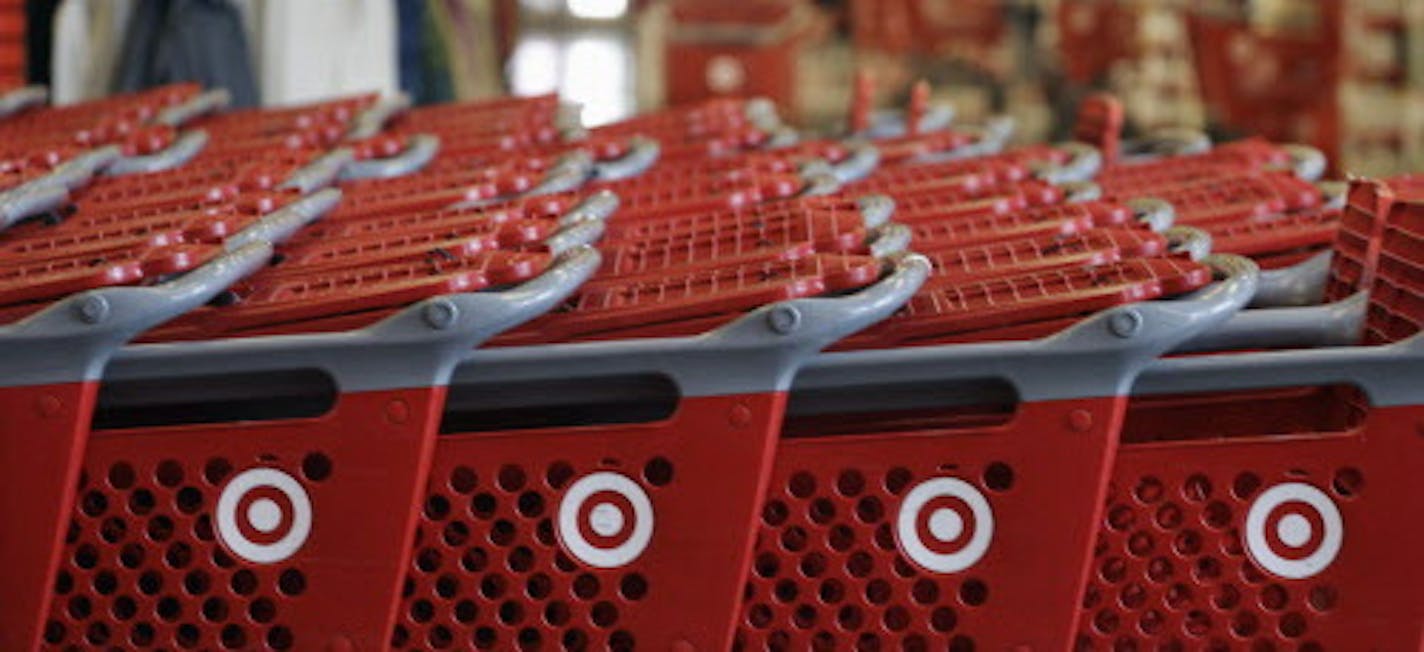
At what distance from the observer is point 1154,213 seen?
335 cm

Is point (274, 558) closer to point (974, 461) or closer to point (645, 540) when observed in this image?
point (645, 540)

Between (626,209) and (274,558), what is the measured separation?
1.11 metres

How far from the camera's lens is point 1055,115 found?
12.8 metres

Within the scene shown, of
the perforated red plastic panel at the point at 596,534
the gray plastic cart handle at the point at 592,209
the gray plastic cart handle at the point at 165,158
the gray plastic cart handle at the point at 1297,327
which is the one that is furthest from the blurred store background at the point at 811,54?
the perforated red plastic panel at the point at 596,534

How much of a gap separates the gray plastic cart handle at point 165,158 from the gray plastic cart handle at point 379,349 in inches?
52.0

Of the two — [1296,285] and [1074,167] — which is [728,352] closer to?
[1296,285]

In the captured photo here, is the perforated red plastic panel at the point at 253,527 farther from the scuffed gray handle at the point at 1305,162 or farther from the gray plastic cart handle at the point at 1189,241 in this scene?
the scuffed gray handle at the point at 1305,162

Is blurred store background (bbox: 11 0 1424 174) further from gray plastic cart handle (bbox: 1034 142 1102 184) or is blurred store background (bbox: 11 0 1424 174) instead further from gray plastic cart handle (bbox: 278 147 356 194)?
gray plastic cart handle (bbox: 278 147 356 194)

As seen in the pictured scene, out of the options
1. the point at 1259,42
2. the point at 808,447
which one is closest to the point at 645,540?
the point at 808,447

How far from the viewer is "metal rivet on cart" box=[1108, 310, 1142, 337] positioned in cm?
241

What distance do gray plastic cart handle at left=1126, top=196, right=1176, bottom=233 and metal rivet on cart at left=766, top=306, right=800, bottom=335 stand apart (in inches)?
39.7

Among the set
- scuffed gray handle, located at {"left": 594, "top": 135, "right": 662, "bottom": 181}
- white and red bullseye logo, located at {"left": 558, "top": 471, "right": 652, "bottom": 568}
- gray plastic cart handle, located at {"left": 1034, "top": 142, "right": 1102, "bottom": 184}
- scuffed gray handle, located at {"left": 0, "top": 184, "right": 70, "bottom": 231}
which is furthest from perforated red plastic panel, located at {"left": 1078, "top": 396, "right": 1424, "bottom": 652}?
scuffed gray handle, located at {"left": 594, "top": 135, "right": 662, "bottom": 181}

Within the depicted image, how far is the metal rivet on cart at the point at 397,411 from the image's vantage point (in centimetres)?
242

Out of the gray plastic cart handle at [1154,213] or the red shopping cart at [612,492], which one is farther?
the gray plastic cart handle at [1154,213]
